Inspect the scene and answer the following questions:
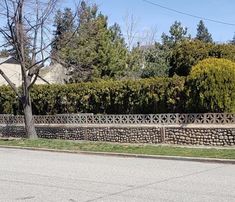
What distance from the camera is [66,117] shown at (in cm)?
2572

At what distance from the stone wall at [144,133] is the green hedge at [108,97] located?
161 cm

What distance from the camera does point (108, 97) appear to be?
82.6 ft

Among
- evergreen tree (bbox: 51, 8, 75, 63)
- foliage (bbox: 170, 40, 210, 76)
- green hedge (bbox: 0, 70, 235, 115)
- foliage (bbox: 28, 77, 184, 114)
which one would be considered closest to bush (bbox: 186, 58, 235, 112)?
green hedge (bbox: 0, 70, 235, 115)

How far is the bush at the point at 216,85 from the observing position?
67.2 ft

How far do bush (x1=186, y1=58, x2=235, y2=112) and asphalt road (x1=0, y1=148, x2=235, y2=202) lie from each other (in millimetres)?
5608

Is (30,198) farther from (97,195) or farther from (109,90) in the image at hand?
(109,90)

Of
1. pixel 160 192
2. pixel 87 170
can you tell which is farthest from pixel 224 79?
pixel 160 192

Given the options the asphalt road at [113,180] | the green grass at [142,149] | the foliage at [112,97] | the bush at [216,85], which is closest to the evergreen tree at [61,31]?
the foliage at [112,97]

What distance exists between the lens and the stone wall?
19438mm

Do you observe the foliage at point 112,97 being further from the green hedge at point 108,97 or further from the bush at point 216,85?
the bush at point 216,85

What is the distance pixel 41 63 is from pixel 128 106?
187 inches

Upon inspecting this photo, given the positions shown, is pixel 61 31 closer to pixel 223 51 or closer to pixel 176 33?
pixel 223 51

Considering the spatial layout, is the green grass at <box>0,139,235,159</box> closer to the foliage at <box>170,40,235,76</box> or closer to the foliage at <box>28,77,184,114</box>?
the foliage at <box>28,77,184,114</box>

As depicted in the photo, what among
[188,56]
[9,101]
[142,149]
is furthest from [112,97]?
[9,101]
